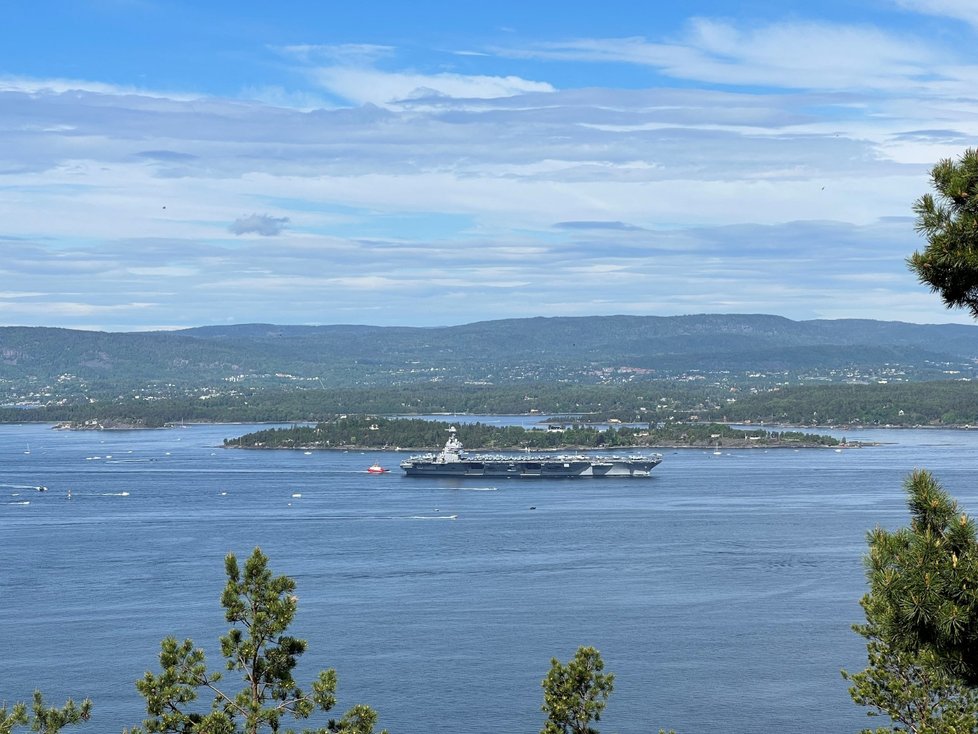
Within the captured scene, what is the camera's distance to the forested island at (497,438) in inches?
4055

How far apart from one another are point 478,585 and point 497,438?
63.6 metres

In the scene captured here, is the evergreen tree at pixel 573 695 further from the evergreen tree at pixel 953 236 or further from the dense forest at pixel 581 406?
the dense forest at pixel 581 406

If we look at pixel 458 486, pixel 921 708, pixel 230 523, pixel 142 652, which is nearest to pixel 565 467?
pixel 458 486

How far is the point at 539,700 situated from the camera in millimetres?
27188

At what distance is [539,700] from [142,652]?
922 centimetres

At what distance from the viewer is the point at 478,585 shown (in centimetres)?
4012

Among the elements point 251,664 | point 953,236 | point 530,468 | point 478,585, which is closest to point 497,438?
point 530,468

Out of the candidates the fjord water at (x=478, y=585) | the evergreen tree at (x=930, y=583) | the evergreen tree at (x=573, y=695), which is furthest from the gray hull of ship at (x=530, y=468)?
the evergreen tree at (x=930, y=583)

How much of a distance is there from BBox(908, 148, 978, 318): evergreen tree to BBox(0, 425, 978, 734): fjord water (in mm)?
18988

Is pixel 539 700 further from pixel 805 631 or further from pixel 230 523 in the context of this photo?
pixel 230 523

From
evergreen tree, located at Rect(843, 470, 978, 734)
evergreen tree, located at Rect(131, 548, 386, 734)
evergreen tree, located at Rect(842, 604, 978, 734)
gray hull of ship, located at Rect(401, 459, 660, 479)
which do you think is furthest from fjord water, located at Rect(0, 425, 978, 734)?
evergreen tree, located at Rect(843, 470, 978, 734)

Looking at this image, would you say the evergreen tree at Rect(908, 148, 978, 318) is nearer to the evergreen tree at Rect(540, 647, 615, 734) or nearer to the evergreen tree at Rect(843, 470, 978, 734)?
the evergreen tree at Rect(843, 470, 978, 734)

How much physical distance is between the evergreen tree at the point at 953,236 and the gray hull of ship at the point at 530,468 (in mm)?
73501

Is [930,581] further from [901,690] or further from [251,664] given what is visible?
[901,690]
